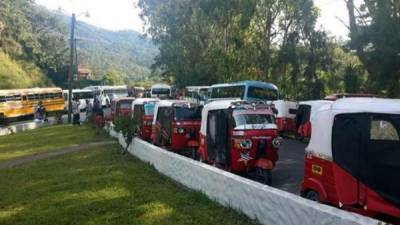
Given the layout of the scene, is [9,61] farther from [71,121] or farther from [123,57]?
[123,57]

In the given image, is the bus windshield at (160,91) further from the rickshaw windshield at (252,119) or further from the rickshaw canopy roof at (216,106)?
the rickshaw windshield at (252,119)

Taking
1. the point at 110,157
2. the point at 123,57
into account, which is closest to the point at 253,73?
the point at 110,157

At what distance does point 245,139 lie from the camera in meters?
13.4

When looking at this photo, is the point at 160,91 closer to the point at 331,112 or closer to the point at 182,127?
the point at 182,127

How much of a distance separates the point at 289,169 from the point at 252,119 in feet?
9.87

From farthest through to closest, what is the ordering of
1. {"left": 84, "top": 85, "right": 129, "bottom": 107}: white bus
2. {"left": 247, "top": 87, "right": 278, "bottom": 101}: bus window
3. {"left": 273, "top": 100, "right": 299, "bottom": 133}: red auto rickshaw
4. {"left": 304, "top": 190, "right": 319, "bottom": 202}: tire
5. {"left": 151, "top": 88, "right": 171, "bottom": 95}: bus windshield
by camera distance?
{"left": 84, "top": 85, "right": 129, "bottom": 107}: white bus
{"left": 151, "top": 88, "right": 171, "bottom": 95}: bus windshield
{"left": 247, "top": 87, "right": 278, "bottom": 101}: bus window
{"left": 273, "top": 100, "right": 299, "bottom": 133}: red auto rickshaw
{"left": 304, "top": 190, "right": 319, "bottom": 202}: tire

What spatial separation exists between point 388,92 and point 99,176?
598 inches

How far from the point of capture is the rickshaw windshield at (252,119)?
1368 cm

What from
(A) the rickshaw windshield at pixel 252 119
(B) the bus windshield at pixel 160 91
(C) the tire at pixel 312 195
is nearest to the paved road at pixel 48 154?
(A) the rickshaw windshield at pixel 252 119

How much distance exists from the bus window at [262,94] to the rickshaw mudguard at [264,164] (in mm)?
20316

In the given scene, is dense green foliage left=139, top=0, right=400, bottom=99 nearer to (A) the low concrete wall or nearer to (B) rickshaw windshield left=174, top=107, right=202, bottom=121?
(B) rickshaw windshield left=174, top=107, right=202, bottom=121

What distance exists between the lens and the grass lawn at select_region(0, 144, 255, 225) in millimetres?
10438

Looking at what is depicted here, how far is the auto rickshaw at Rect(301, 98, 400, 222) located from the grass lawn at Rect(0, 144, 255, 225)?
1863 mm

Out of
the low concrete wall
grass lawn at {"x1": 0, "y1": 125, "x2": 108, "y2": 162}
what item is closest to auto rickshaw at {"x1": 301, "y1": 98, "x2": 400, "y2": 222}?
the low concrete wall
